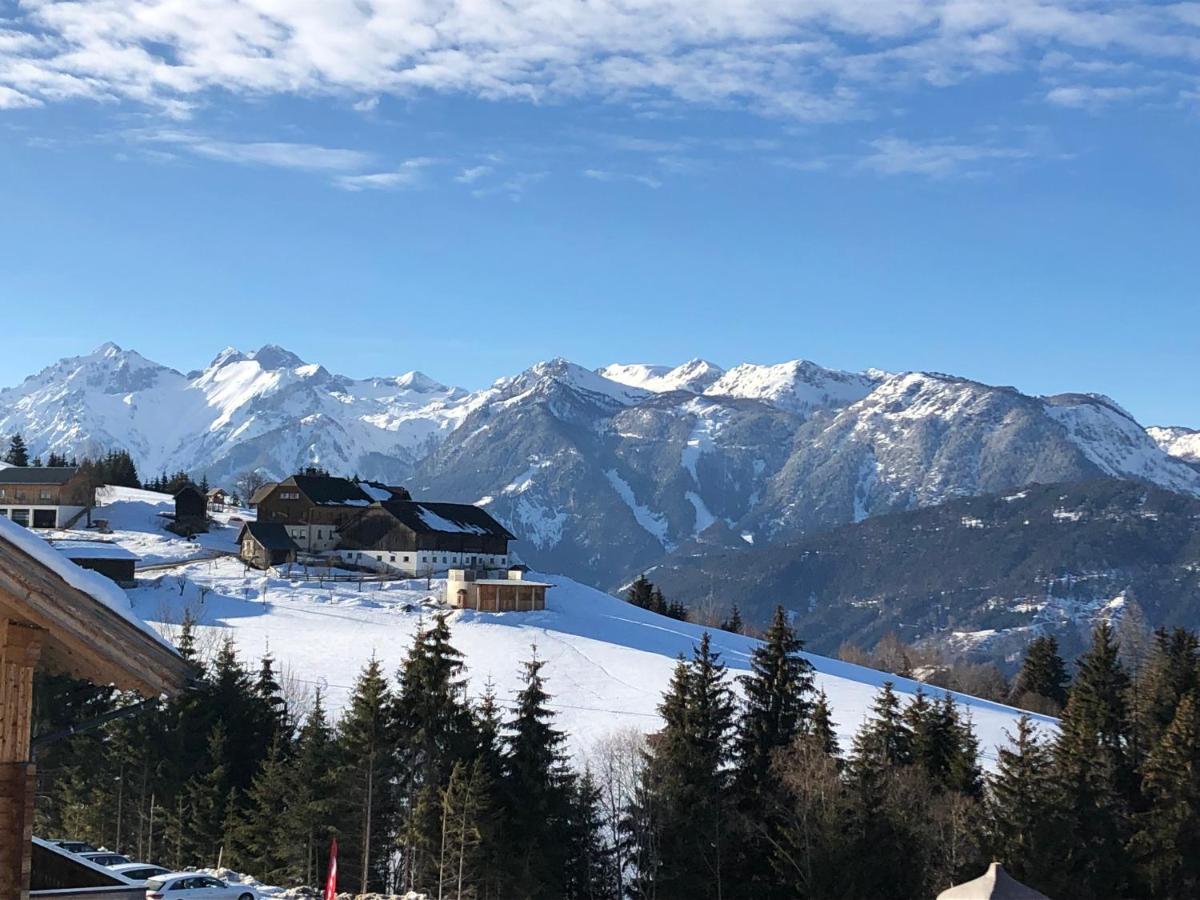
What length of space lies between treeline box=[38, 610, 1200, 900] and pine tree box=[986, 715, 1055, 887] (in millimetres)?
75

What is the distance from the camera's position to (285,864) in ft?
140

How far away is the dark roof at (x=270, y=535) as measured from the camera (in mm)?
103438

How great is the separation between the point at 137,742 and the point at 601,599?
58.8 meters

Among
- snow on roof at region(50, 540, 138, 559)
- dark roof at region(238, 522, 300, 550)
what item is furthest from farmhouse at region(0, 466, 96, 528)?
snow on roof at region(50, 540, 138, 559)

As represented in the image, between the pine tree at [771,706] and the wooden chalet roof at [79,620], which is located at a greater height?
the wooden chalet roof at [79,620]

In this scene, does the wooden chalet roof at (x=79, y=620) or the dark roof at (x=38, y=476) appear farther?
the dark roof at (x=38, y=476)

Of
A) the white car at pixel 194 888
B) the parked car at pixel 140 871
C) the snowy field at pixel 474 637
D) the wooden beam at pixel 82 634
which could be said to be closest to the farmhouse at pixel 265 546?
the snowy field at pixel 474 637

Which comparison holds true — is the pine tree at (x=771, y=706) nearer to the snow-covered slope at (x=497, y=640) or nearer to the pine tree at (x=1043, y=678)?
the snow-covered slope at (x=497, y=640)

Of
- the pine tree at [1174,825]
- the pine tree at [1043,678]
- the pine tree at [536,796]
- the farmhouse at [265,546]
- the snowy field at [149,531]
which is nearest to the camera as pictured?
the pine tree at [536,796]

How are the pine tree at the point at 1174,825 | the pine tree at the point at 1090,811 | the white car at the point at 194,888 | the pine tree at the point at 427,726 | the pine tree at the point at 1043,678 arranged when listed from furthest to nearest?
1. the pine tree at the point at 1043,678
2. the pine tree at the point at 1174,825
3. the pine tree at the point at 1090,811
4. the pine tree at the point at 427,726
5. the white car at the point at 194,888

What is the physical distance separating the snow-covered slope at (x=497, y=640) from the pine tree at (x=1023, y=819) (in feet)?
61.2

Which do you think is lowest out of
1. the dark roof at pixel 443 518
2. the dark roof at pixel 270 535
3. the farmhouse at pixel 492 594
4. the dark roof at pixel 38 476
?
the farmhouse at pixel 492 594

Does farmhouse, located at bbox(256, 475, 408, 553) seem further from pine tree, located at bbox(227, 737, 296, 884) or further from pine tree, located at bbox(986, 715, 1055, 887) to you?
pine tree, located at bbox(986, 715, 1055, 887)

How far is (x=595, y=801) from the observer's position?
152 ft
